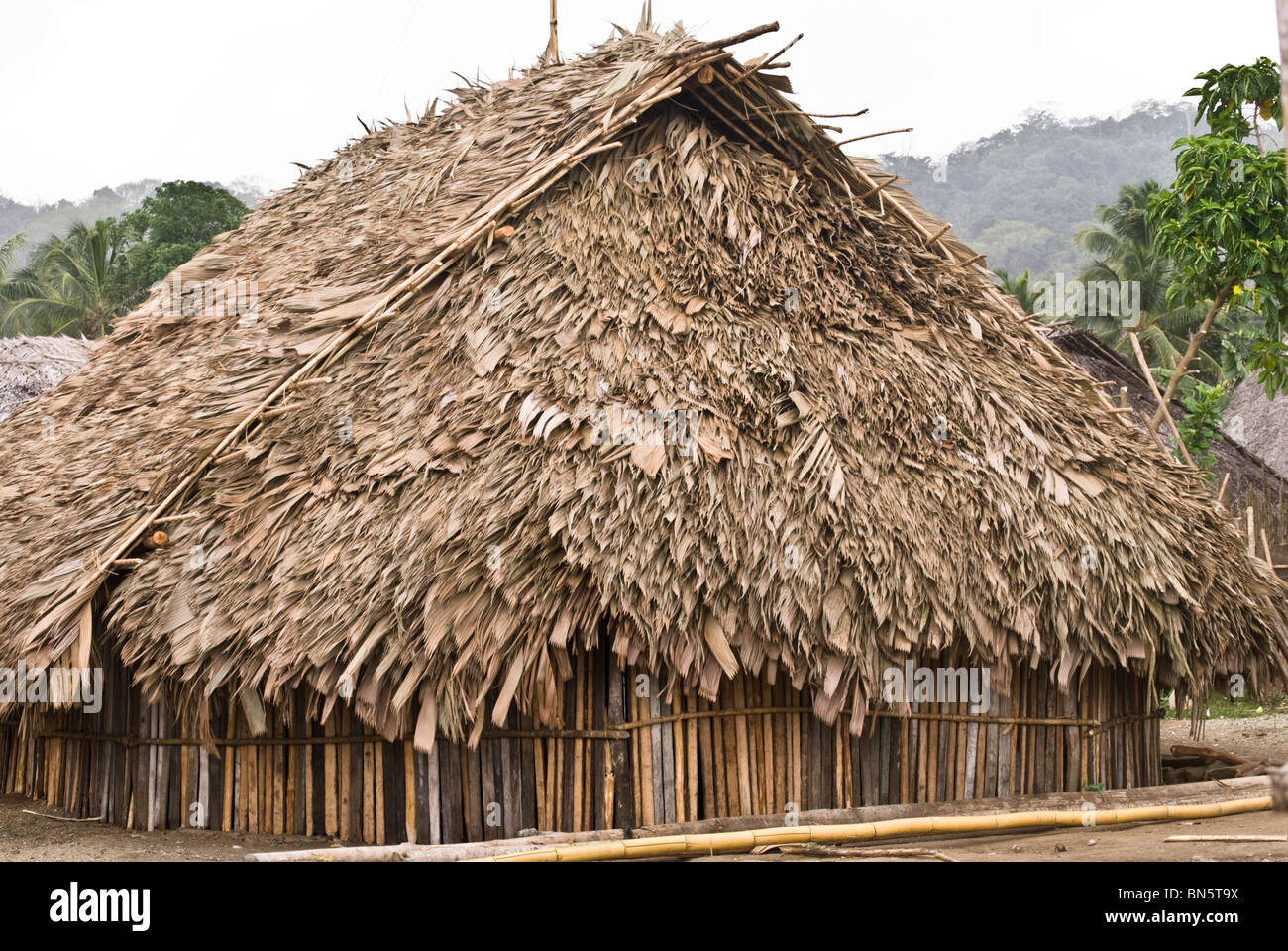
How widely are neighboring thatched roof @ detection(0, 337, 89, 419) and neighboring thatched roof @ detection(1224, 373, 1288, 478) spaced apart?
707 inches

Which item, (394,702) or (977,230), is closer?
(394,702)

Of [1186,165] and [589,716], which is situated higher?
[1186,165]

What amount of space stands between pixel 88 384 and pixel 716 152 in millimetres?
5566

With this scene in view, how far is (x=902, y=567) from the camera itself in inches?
265

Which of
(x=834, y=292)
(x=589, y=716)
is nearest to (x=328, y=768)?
(x=589, y=716)

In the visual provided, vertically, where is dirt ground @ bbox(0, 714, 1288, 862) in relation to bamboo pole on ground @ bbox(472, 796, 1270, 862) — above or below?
below

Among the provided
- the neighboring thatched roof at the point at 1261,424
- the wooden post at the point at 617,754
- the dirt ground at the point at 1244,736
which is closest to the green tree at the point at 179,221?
the neighboring thatched roof at the point at 1261,424

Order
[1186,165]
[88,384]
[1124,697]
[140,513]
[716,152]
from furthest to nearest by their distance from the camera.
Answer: [1186,165] → [88,384] → [716,152] → [1124,697] → [140,513]

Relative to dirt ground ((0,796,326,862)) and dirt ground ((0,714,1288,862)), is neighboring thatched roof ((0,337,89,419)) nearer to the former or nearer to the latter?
dirt ground ((0,796,326,862))

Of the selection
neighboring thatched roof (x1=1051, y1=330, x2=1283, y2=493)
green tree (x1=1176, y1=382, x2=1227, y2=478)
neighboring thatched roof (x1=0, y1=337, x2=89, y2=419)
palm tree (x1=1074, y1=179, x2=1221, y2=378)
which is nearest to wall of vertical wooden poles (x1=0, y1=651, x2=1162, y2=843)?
green tree (x1=1176, y1=382, x2=1227, y2=478)

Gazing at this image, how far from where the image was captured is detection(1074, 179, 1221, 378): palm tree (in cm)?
2992

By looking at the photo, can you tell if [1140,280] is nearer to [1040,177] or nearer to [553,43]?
[553,43]
